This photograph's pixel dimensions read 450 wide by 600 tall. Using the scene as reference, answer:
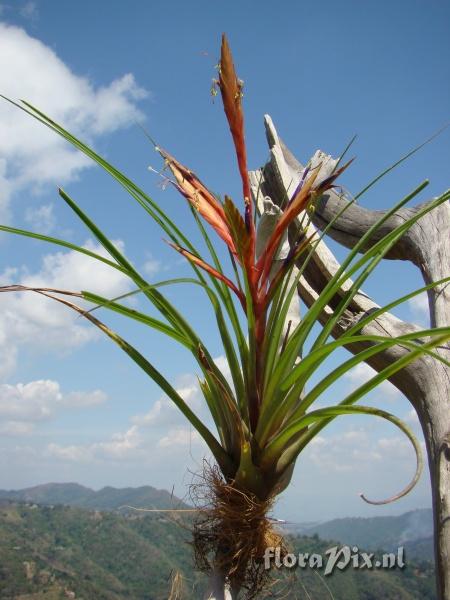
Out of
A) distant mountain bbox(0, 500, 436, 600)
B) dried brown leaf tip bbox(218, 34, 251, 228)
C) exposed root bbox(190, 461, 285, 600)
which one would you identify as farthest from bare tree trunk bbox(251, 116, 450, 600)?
distant mountain bbox(0, 500, 436, 600)

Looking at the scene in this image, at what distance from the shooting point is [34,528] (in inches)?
4104

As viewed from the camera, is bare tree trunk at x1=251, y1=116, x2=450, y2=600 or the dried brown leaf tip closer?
the dried brown leaf tip

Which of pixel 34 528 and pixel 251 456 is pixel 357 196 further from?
pixel 34 528

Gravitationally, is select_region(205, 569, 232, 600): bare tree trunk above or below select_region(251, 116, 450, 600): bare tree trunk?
below

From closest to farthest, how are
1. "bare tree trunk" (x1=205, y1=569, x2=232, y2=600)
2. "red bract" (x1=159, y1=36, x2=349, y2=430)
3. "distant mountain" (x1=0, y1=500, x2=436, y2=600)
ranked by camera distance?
"bare tree trunk" (x1=205, y1=569, x2=232, y2=600), "red bract" (x1=159, y1=36, x2=349, y2=430), "distant mountain" (x1=0, y1=500, x2=436, y2=600)

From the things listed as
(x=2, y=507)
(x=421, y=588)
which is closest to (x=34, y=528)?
(x=2, y=507)

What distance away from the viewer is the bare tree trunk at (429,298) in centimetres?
204

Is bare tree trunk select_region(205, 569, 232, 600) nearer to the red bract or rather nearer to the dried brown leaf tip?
the red bract

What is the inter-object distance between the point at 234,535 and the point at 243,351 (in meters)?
0.52

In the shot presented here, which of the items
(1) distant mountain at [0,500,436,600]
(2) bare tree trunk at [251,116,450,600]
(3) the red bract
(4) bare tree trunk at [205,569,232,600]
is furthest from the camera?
(1) distant mountain at [0,500,436,600]

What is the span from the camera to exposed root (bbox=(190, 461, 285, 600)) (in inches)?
60.6

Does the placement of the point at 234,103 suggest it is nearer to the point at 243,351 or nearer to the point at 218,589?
the point at 243,351

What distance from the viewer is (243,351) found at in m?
1.62

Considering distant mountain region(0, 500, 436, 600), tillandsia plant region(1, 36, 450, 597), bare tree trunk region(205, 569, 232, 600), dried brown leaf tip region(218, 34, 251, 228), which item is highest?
dried brown leaf tip region(218, 34, 251, 228)
